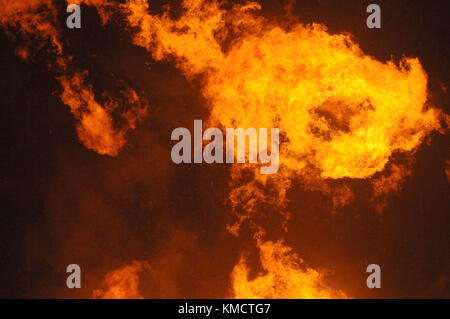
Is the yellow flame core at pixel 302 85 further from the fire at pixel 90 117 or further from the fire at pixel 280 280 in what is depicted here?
the fire at pixel 280 280

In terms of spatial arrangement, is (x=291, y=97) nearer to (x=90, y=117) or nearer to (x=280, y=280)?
(x=280, y=280)

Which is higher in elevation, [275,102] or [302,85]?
[302,85]

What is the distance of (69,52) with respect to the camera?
720cm

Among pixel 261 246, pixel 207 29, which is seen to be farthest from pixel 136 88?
pixel 261 246

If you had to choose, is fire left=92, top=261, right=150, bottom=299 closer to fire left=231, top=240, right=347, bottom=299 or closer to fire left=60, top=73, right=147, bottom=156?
fire left=231, top=240, right=347, bottom=299

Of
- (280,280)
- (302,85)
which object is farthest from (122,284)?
(302,85)

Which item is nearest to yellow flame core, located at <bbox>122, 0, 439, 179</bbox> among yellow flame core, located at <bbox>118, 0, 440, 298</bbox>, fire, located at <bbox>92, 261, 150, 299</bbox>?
yellow flame core, located at <bbox>118, 0, 440, 298</bbox>

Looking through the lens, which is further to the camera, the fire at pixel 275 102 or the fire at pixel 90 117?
the fire at pixel 90 117

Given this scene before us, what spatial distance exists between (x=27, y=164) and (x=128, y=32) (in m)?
3.17

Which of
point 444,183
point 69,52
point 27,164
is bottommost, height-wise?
point 444,183

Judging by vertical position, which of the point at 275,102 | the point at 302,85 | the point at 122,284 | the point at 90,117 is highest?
the point at 302,85

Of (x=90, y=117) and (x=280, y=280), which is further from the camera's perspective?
(x=90, y=117)

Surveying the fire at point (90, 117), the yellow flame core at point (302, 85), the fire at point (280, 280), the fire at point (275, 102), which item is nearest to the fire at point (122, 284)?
the fire at point (275, 102)
